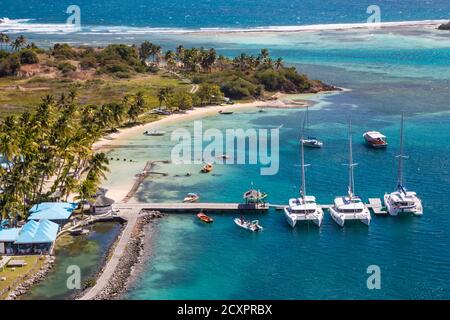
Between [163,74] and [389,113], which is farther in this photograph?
[163,74]

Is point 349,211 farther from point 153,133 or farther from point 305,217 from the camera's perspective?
point 153,133

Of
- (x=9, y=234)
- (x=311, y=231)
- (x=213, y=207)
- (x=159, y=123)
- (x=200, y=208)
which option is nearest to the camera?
(x=9, y=234)

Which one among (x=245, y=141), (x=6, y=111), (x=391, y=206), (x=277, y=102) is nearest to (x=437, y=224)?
(x=391, y=206)

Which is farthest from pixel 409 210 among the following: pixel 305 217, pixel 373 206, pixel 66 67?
pixel 66 67

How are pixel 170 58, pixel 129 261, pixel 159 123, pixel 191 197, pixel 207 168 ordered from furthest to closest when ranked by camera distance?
pixel 170 58 < pixel 159 123 < pixel 207 168 < pixel 191 197 < pixel 129 261

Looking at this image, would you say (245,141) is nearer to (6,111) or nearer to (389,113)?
(389,113)

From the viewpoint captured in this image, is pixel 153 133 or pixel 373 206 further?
pixel 153 133

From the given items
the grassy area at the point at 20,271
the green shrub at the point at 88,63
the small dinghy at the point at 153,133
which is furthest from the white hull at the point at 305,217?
the green shrub at the point at 88,63
